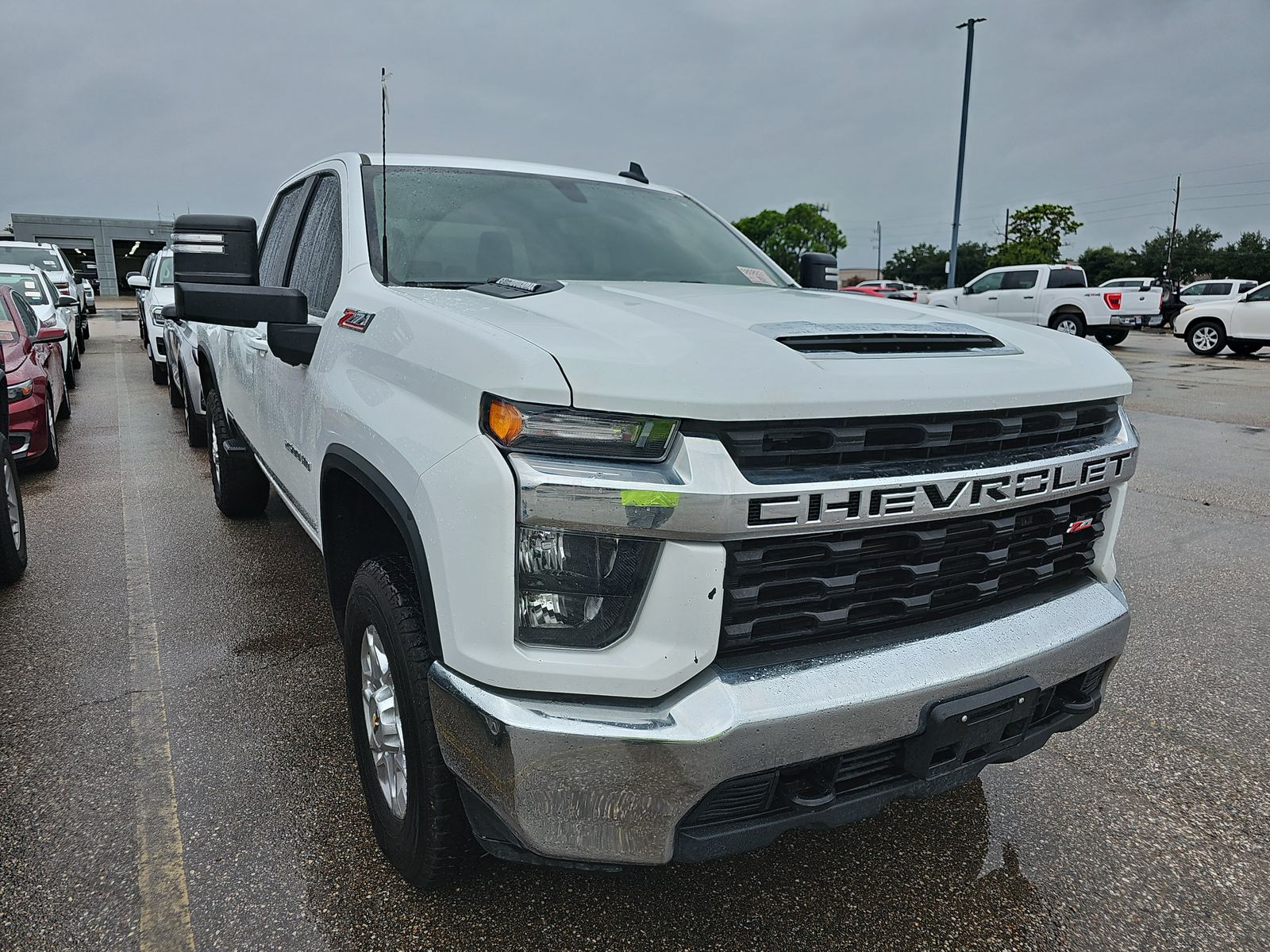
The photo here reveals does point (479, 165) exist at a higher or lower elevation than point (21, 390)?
higher

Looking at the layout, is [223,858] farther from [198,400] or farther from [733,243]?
[198,400]

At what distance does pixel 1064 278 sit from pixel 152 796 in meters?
21.5

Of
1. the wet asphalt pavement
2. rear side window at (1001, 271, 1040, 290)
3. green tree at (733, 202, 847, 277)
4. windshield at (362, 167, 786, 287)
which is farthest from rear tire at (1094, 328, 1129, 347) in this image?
green tree at (733, 202, 847, 277)

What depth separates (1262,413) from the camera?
10508 millimetres

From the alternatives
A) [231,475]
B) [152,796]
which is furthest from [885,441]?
[231,475]

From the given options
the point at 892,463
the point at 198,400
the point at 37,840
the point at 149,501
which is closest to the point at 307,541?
the point at 149,501

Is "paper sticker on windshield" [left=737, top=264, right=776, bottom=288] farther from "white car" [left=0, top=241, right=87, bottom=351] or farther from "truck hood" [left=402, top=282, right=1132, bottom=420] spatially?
"white car" [left=0, top=241, right=87, bottom=351]

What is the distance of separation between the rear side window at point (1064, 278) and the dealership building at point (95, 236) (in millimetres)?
45674

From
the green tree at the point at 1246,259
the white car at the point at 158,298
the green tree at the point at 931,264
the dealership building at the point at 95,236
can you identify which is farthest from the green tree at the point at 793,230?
the white car at the point at 158,298

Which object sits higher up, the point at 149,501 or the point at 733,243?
the point at 733,243

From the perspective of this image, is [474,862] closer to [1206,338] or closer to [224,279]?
[224,279]

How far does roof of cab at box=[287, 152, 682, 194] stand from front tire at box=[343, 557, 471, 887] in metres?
1.70

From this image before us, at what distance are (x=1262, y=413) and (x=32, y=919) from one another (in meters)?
12.0

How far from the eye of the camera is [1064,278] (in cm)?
2045
